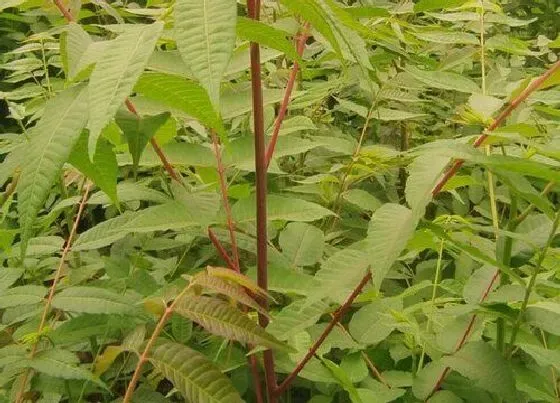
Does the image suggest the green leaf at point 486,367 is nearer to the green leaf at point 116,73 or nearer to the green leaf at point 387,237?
the green leaf at point 387,237

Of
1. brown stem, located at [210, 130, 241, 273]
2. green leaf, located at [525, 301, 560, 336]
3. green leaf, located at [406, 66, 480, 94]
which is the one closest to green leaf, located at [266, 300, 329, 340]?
brown stem, located at [210, 130, 241, 273]

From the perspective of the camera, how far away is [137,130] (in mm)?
649

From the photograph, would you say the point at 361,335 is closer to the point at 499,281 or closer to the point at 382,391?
the point at 382,391

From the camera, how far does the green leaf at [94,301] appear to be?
2.74ft

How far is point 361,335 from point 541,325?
236 mm

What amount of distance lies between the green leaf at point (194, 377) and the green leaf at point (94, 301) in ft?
0.51

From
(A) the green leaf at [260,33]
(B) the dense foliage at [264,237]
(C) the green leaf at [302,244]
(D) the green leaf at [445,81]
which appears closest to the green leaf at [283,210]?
(B) the dense foliage at [264,237]

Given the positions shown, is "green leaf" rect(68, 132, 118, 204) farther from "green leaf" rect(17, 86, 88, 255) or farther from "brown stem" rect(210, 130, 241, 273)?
"brown stem" rect(210, 130, 241, 273)

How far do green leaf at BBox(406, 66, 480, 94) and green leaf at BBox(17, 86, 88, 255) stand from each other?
1.59 feet

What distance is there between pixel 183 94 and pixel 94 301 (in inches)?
14.3

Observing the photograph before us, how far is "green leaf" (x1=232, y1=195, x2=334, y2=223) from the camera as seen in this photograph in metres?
0.91

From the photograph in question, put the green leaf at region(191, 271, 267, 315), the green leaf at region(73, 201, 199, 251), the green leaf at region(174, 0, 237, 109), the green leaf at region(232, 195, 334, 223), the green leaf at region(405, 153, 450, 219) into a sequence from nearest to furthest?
the green leaf at region(174, 0, 237, 109) < the green leaf at region(405, 153, 450, 219) < the green leaf at region(191, 271, 267, 315) < the green leaf at region(73, 201, 199, 251) < the green leaf at region(232, 195, 334, 223)

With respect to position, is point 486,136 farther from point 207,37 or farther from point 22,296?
point 22,296

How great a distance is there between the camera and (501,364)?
2.39ft
